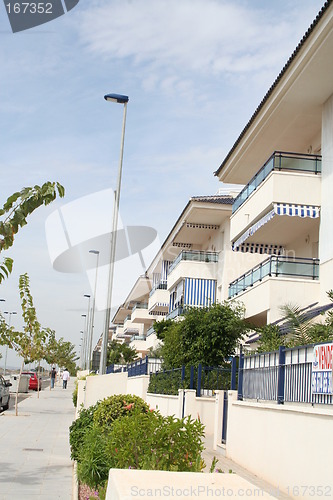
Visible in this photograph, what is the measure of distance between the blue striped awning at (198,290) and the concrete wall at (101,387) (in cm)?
1805

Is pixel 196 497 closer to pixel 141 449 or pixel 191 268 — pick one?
pixel 141 449

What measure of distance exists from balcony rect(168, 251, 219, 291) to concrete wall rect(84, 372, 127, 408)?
18.1 m

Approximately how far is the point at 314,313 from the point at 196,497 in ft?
46.9

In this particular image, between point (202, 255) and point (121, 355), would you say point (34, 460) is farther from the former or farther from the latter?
point (121, 355)

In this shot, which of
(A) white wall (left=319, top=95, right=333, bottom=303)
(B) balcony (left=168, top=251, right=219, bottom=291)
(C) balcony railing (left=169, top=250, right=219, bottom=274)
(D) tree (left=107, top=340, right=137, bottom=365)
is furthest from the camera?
(D) tree (left=107, top=340, right=137, bottom=365)

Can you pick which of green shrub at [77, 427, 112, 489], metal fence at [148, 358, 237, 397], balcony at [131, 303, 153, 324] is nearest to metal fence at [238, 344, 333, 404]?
green shrub at [77, 427, 112, 489]

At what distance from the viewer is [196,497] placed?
162 inches

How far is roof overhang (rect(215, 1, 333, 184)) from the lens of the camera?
16828 millimetres

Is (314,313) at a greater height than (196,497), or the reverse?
(314,313)

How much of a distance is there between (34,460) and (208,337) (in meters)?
9.04

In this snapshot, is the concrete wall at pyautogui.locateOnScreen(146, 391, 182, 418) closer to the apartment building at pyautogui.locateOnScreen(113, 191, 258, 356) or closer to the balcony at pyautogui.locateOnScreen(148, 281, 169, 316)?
the apartment building at pyautogui.locateOnScreen(113, 191, 258, 356)

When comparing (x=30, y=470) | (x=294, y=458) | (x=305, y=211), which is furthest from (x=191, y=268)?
(x=294, y=458)

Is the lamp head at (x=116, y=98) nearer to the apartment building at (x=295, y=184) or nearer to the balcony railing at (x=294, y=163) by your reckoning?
the apartment building at (x=295, y=184)

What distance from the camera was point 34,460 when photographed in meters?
15.3
